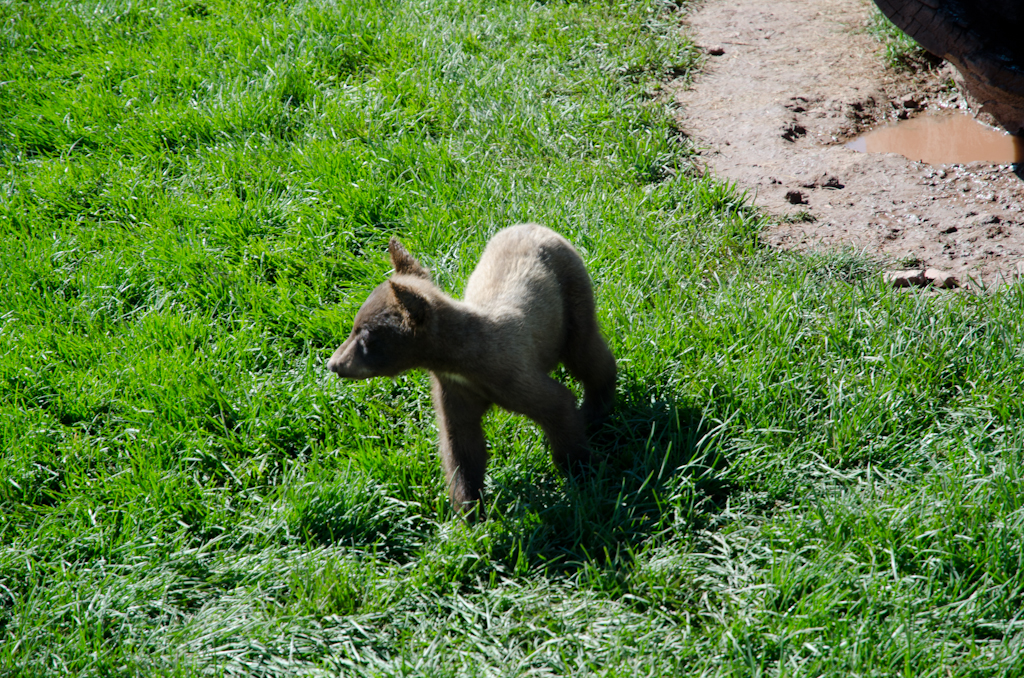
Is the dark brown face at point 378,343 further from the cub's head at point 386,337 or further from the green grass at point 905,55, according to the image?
the green grass at point 905,55

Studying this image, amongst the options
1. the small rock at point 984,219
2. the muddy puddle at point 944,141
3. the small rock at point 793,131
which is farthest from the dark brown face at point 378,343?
the muddy puddle at point 944,141

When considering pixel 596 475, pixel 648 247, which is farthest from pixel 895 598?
pixel 648 247

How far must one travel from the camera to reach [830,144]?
20.2 feet

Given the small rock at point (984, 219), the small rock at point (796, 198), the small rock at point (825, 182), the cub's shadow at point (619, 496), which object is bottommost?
the cub's shadow at point (619, 496)

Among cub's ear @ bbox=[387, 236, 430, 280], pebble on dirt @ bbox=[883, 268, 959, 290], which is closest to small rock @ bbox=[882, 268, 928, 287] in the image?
pebble on dirt @ bbox=[883, 268, 959, 290]

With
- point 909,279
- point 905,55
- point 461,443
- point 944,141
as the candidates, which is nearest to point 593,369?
point 461,443

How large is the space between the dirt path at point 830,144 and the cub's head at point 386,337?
2.79 meters

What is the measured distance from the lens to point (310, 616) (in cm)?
336

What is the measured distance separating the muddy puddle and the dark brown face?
13.7 feet

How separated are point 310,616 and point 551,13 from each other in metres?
6.34

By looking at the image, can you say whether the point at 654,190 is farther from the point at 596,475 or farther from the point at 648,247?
the point at 596,475

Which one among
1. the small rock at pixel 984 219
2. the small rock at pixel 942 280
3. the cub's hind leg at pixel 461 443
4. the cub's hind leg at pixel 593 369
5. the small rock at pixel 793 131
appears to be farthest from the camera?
the small rock at pixel 793 131

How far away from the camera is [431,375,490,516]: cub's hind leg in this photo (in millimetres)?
3799

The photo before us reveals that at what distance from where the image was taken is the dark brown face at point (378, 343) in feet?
11.7
